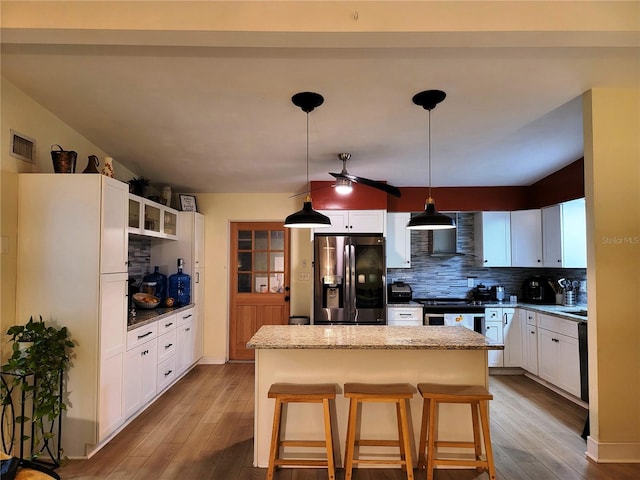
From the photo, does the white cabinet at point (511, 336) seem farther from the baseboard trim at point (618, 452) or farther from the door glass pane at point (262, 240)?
the door glass pane at point (262, 240)

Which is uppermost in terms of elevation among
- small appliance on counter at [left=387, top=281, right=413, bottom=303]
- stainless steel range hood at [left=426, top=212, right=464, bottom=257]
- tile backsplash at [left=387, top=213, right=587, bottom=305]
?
stainless steel range hood at [left=426, top=212, right=464, bottom=257]

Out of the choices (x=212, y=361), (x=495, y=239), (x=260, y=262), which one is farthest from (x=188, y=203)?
(x=495, y=239)

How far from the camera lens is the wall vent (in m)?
2.52

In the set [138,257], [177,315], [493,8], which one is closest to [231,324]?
[177,315]

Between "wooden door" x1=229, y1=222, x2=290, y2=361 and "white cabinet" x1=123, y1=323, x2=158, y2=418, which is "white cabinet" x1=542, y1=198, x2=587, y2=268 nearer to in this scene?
"wooden door" x1=229, y1=222, x2=290, y2=361

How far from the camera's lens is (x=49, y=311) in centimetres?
261


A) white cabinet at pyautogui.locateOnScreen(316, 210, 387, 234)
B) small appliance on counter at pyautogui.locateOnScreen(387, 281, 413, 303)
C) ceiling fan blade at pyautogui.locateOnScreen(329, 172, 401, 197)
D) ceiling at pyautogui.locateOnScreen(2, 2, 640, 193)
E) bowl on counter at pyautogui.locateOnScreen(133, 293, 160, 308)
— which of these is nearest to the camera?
ceiling at pyautogui.locateOnScreen(2, 2, 640, 193)

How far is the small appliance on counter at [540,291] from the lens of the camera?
188 inches

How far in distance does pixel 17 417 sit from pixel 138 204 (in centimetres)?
195

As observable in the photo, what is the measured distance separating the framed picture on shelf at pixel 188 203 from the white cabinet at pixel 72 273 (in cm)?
219

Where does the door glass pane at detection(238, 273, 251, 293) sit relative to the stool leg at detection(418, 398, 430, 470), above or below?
above

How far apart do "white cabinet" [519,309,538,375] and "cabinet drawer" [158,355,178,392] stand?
413 centimetres

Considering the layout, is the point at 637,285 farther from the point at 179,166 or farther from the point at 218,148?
the point at 179,166

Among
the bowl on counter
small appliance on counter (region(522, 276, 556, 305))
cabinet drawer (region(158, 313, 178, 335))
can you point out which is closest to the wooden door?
cabinet drawer (region(158, 313, 178, 335))
